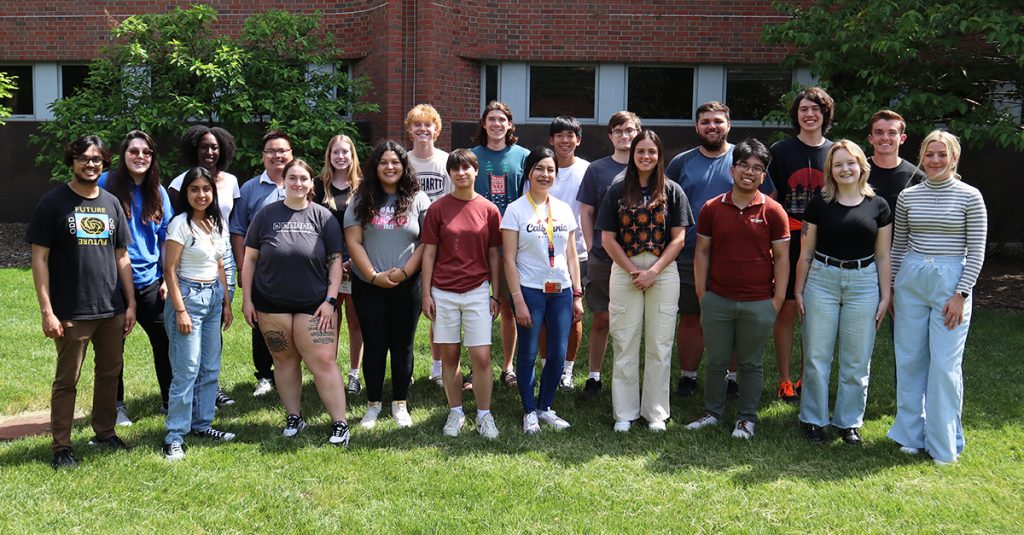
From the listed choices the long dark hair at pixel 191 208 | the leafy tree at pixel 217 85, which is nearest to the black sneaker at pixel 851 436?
the long dark hair at pixel 191 208

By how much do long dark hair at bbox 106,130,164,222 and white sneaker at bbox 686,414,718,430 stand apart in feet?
11.9

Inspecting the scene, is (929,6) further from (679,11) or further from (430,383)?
(430,383)

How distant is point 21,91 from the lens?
14680mm

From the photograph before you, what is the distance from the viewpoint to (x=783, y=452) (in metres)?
5.07

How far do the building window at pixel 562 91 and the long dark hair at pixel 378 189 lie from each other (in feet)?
27.5

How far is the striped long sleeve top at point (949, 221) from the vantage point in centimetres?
482

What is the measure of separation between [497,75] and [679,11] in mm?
2966

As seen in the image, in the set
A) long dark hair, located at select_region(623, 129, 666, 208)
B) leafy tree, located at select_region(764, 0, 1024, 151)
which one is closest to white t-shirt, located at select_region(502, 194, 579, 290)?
long dark hair, located at select_region(623, 129, 666, 208)

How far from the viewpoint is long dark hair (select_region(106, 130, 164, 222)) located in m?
5.20

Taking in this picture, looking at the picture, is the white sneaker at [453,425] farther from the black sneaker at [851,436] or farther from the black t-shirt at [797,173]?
the black t-shirt at [797,173]

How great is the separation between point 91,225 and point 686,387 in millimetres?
4154

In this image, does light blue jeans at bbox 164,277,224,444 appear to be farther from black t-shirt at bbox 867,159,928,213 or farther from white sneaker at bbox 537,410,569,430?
black t-shirt at bbox 867,159,928,213

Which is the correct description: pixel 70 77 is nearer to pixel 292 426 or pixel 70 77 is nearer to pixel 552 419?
pixel 292 426

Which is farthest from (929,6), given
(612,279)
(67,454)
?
(67,454)
